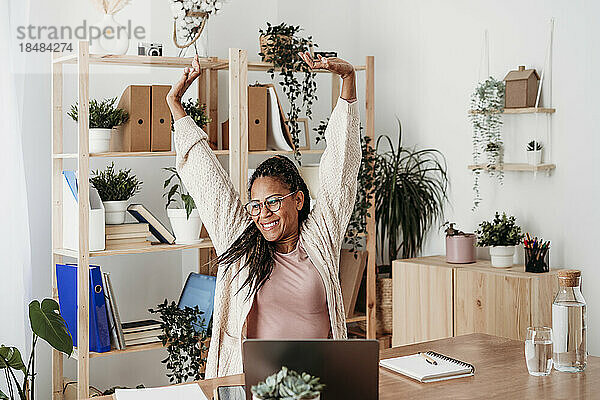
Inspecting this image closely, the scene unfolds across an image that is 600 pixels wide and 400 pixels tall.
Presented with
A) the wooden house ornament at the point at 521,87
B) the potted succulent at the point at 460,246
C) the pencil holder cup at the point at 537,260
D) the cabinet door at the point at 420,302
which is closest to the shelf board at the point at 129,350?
the cabinet door at the point at 420,302

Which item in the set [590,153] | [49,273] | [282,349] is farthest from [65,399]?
[590,153]

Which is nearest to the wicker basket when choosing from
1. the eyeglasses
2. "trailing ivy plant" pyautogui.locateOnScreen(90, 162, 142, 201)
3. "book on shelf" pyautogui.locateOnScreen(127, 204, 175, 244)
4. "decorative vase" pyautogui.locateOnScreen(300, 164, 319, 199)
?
"decorative vase" pyautogui.locateOnScreen(300, 164, 319, 199)

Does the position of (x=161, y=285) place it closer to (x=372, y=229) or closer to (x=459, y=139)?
(x=372, y=229)

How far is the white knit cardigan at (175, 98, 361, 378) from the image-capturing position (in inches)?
93.5

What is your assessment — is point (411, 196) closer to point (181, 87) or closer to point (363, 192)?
point (363, 192)

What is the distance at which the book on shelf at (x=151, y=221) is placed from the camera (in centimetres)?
340

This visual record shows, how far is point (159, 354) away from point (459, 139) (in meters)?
1.88

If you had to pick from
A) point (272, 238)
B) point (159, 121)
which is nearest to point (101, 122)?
point (159, 121)

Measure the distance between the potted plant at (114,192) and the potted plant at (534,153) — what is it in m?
1.79

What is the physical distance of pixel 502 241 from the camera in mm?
3469

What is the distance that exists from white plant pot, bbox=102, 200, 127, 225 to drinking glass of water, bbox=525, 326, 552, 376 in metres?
1.91

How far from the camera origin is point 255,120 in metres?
3.64

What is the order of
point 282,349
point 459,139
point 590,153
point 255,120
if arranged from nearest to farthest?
point 282,349 → point 590,153 → point 255,120 → point 459,139

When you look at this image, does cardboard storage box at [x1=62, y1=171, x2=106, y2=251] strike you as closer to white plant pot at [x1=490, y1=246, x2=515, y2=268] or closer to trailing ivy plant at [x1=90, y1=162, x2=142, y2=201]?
trailing ivy plant at [x1=90, y1=162, x2=142, y2=201]
